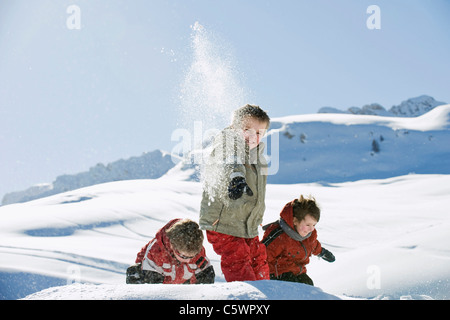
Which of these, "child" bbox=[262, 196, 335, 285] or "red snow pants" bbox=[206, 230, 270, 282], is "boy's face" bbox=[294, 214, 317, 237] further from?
"red snow pants" bbox=[206, 230, 270, 282]

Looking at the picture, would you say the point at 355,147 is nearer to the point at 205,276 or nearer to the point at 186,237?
the point at 205,276

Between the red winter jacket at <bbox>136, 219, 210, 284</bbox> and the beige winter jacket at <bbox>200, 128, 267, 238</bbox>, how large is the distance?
1.31 ft

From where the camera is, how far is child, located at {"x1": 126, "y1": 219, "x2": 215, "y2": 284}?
9.96ft

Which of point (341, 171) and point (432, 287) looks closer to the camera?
point (432, 287)

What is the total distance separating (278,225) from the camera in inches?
144

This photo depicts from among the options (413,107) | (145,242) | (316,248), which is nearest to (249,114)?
(316,248)

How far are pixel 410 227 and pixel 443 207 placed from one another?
3079 millimetres

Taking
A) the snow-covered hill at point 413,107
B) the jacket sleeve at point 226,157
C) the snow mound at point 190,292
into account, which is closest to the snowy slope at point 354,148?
the jacket sleeve at point 226,157

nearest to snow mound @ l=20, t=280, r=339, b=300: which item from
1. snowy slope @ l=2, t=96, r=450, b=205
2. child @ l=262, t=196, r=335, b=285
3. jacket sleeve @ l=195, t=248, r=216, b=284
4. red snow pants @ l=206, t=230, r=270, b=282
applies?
red snow pants @ l=206, t=230, r=270, b=282

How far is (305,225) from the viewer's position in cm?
351

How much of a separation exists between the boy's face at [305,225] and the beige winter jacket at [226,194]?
615 mm
